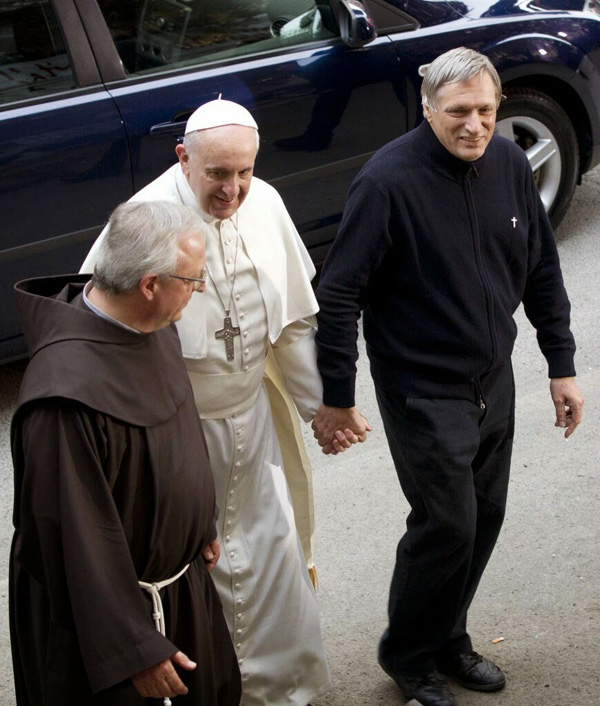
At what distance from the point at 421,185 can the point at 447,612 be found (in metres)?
1.20

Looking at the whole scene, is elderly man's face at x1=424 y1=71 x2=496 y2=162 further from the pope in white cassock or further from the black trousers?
the black trousers

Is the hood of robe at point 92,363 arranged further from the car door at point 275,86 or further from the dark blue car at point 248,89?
the car door at point 275,86

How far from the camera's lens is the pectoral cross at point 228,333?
3.11 m

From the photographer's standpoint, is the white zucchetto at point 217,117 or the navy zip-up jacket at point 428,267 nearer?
the white zucchetto at point 217,117

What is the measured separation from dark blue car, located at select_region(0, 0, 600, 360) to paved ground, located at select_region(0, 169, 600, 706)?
36.4 inches

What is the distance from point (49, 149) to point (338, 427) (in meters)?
2.14

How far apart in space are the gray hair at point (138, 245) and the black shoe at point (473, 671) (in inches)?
65.4

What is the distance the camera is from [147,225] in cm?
250

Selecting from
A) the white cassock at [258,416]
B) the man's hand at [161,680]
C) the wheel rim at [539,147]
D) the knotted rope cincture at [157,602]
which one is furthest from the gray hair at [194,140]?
the wheel rim at [539,147]

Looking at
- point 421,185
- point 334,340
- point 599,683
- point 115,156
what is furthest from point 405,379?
point 115,156

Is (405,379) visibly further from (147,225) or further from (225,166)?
(147,225)

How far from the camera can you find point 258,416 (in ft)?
10.9

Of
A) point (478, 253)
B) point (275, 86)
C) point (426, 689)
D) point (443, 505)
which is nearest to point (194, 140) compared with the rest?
point (478, 253)

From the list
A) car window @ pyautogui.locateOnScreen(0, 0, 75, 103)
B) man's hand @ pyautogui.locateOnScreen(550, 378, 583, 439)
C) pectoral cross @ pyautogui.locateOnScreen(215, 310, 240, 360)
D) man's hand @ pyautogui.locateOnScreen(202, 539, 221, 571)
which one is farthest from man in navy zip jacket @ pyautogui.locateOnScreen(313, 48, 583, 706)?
car window @ pyautogui.locateOnScreen(0, 0, 75, 103)
